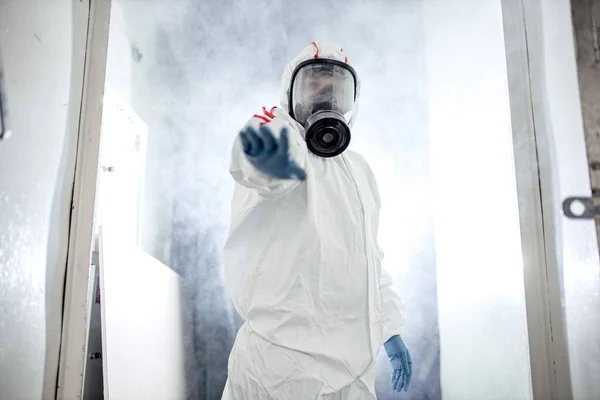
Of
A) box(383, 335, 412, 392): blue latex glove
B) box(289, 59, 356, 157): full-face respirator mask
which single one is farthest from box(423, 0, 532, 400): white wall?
box(289, 59, 356, 157): full-face respirator mask

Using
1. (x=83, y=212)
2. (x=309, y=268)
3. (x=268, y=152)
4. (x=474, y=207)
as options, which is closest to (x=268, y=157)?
(x=268, y=152)

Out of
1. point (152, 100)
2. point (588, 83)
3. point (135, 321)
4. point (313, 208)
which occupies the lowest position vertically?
point (135, 321)

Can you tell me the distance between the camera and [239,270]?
1219 millimetres

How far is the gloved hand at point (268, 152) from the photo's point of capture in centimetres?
88

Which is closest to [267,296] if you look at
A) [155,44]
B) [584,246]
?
[584,246]

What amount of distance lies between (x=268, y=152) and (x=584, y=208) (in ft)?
2.17

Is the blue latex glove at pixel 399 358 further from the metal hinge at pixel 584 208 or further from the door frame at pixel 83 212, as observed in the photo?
the door frame at pixel 83 212

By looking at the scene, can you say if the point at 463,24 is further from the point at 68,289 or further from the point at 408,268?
the point at 68,289

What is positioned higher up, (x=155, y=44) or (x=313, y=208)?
(x=155, y=44)

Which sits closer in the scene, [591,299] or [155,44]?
[591,299]

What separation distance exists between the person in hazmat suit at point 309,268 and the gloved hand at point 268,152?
3cm

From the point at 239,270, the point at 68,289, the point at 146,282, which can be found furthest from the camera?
the point at 146,282

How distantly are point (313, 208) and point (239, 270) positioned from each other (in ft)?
0.87

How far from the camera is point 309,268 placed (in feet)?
3.62
